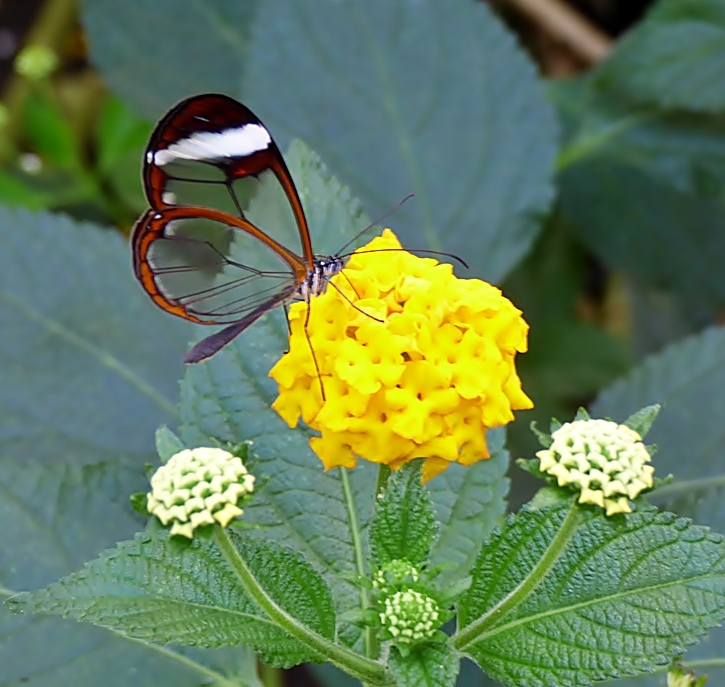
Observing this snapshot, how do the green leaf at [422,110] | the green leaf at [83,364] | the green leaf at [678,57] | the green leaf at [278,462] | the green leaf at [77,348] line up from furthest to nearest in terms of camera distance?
the green leaf at [678,57] < the green leaf at [422,110] < the green leaf at [77,348] < the green leaf at [83,364] < the green leaf at [278,462]

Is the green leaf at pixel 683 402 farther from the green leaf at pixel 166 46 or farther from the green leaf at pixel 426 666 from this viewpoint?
the green leaf at pixel 166 46

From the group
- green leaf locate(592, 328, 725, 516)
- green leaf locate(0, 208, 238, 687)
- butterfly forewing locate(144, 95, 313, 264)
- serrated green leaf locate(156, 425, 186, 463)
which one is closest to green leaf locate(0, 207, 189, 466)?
green leaf locate(0, 208, 238, 687)

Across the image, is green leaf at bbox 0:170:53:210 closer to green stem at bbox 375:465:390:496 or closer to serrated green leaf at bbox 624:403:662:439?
green stem at bbox 375:465:390:496

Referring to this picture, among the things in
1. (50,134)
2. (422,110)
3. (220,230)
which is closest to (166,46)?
(50,134)

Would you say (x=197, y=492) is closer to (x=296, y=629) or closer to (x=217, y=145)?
(x=296, y=629)

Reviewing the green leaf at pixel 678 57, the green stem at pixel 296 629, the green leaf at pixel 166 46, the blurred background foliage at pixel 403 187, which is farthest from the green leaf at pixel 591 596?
the green leaf at pixel 166 46

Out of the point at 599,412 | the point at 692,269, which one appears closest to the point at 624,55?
the point at 692,269
